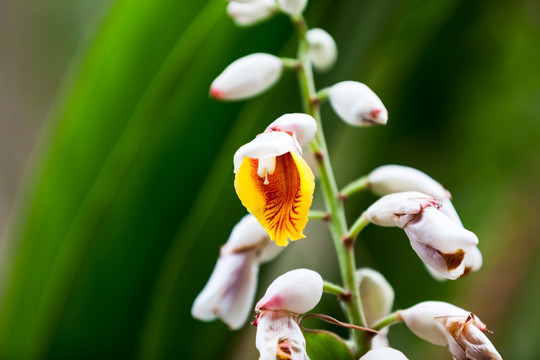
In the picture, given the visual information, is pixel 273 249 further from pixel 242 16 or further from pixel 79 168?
pixel 79 168

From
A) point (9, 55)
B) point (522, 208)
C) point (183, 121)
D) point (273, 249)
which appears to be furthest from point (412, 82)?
point (9, 55)

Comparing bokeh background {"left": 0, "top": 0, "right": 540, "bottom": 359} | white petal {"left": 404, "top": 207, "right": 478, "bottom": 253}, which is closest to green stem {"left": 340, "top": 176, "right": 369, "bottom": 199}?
white petal {"left": 404, "top": 207, "right": 478, "bottom": 253}

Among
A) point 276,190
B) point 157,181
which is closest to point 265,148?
point 276,190

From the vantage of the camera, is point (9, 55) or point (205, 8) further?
point (9, 55)

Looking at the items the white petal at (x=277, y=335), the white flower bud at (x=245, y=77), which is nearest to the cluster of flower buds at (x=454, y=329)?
the white petal at (x=277, y=335)

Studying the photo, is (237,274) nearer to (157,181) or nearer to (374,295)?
(374,295)

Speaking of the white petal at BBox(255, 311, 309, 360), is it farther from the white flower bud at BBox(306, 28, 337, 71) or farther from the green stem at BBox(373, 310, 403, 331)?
the white flower bud at BBox(306, 28, 337, 71)
